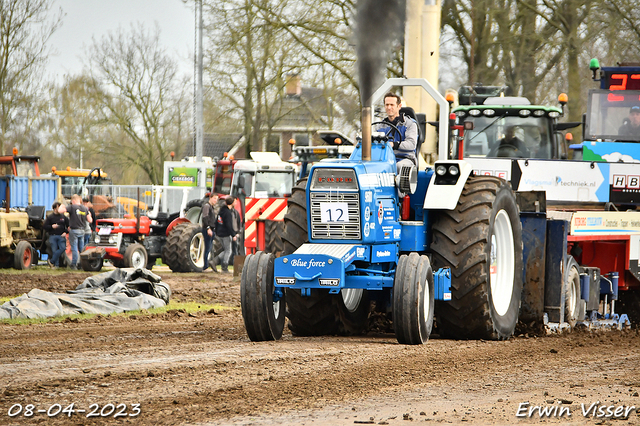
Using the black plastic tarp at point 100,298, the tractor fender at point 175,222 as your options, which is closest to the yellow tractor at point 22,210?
the tractor fender at point 175,222

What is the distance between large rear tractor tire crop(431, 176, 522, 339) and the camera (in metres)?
8.27

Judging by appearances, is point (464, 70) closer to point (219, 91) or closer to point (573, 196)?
point (219, 91)

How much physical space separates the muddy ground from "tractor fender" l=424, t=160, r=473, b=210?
129cm

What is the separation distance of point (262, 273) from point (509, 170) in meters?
5.36

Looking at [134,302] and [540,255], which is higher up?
[540,255]

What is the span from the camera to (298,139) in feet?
161

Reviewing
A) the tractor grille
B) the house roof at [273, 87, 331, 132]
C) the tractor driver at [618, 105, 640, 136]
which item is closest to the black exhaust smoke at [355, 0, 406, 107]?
the tractor grille

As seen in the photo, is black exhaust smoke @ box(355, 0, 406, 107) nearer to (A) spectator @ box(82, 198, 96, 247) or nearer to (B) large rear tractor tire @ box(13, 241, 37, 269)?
(A) spectator @ box(82, 198, 96, 247)

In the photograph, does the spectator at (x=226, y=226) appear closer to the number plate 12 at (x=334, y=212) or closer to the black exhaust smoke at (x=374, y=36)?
the black exhaust smoke at (x=374, y=36)

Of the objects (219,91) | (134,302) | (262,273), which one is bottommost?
(134,302)

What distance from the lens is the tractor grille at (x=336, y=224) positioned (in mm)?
7984

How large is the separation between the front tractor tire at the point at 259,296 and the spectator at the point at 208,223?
43.2 feet

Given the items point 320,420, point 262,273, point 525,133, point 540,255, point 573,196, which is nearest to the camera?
point 320,420

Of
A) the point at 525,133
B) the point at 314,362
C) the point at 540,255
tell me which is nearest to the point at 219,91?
the point at 525,133
